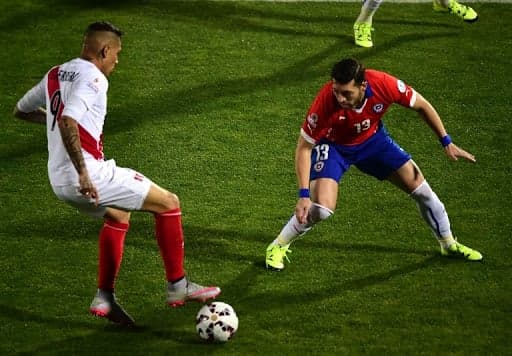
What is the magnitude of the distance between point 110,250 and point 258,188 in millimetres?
2257

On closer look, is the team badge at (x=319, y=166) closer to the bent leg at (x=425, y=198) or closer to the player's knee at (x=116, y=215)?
the bent leg at (x=425, y=198)

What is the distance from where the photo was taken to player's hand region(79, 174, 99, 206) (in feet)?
21.4

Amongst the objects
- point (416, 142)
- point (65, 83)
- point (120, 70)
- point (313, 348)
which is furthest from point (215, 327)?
point (120, 70)

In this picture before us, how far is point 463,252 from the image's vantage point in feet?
26.3

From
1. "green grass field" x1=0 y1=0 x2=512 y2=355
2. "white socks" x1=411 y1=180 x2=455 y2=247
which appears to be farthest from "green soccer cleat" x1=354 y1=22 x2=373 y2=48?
"white socks" x1=411 y1=180 x2=455 y2=247

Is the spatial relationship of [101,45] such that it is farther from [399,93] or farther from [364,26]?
[364,26]

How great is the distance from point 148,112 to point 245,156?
1217mm

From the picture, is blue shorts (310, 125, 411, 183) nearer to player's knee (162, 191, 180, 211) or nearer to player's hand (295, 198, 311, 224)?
player's hand (295, 198, 311, 224)

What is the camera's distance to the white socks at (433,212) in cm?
783

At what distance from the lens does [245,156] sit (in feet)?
31.4

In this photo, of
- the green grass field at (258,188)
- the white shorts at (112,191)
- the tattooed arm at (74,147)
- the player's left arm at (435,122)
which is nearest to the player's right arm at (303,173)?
the green grass field at (258,188)

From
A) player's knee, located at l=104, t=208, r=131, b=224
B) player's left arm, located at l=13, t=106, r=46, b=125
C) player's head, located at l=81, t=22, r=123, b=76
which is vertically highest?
player's head, located at l=81, t=22, r=123, b=76

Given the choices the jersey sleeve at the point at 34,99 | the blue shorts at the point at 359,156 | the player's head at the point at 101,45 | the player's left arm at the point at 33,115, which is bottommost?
the blue shorts at the point at 359,156

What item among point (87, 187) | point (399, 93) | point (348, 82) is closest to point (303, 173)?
point (348, 82)
